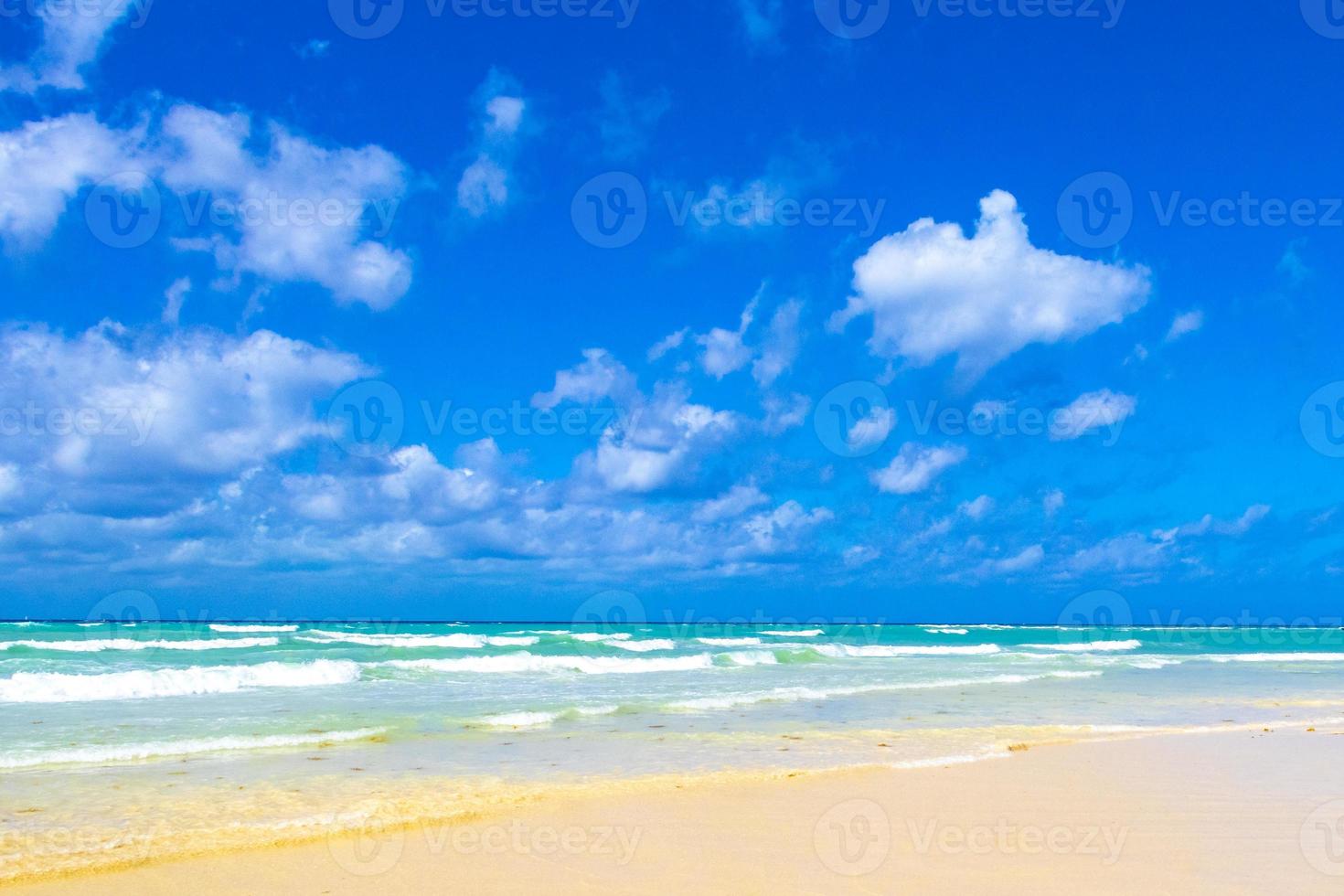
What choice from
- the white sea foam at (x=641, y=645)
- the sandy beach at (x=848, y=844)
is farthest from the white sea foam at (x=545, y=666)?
the sandy beach at (x=848, y=844)

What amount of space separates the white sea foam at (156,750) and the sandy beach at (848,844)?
15.8 feet

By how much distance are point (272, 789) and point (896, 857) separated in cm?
554

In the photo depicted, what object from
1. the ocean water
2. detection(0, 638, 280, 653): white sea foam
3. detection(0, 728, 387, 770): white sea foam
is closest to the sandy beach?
the ocean water

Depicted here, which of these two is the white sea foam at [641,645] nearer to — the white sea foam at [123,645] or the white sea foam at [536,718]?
the white sea foam at [123,645]

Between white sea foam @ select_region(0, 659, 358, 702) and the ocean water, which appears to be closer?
the ocean water

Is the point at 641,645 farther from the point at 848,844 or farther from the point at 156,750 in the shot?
the point at 848,844

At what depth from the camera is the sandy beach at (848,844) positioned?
5.97 m

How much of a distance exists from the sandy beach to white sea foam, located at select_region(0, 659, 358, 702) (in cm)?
1338

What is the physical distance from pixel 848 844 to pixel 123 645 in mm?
40909

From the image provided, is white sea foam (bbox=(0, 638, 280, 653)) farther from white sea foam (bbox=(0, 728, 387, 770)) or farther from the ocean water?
white sea foam (bbox=(0, 728, 387, 770))

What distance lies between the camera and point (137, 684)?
62.5ft

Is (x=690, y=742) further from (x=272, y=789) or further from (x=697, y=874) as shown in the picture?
(x=697, y=874)

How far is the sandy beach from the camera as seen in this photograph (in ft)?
19.6

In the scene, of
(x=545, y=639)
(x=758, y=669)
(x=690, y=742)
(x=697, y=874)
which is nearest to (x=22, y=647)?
(x=545, y=639)
